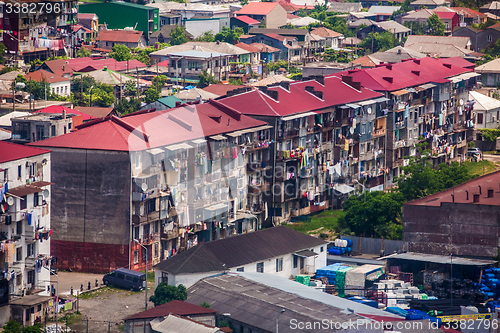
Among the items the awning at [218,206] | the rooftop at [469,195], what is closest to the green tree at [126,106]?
the awning at [218,206]

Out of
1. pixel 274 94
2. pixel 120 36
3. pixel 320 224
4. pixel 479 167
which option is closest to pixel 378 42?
pixel 120 36

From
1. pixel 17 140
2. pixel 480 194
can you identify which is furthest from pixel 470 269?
pixel 17 140

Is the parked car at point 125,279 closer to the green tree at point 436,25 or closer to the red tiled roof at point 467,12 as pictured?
the green tree at point 436,25

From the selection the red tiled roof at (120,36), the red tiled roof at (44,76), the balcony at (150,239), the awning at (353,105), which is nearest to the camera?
the balcony at (150,239)

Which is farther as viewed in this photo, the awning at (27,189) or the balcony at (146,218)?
the balcony at (146,218)

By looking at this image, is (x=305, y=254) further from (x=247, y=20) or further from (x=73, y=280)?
(x=247, y=20)

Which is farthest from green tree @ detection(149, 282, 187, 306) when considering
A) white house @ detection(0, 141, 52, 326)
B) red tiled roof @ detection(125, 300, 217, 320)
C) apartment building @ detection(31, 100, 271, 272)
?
apartment building @ detection(31, 100, 271, 272)

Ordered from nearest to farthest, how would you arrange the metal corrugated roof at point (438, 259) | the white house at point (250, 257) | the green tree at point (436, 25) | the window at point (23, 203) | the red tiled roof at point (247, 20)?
the window at point (23, 203), the white house at point (250, 257), the metal corrugated roof at point (438, 259), the green tree at point (436, 25), the red tiled roof at point (247, 20)
